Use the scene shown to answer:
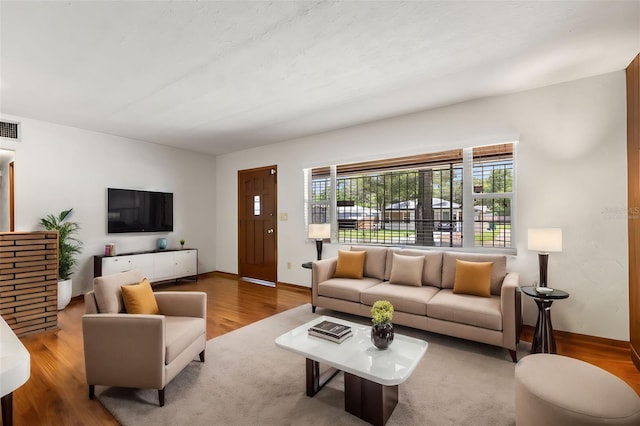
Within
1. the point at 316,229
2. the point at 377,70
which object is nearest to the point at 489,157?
the point at 377,70

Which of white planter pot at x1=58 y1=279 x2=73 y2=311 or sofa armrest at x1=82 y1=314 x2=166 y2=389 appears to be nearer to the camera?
sofa armrest at x1=82 y1=314 x2=166 y2=389

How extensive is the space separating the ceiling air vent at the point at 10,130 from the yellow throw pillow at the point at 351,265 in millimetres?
4772

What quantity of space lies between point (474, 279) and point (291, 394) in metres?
2.15

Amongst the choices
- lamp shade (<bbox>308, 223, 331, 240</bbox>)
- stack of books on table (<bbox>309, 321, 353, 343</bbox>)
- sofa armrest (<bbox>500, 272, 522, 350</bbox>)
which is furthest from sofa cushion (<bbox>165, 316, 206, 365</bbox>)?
sofa armrest (<bbox>500, 272, 522, 350</bbox>)

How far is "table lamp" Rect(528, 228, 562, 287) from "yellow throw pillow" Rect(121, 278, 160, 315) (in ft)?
11.2

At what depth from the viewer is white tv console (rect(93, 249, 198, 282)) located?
476 centimetres

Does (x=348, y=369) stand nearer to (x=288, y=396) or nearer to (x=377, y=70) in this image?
(x=288, y=396)

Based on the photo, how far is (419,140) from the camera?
13.5ft

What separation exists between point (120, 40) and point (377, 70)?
2171 mm

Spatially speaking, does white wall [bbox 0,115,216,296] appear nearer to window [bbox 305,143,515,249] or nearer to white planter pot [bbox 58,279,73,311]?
white planter pot [bbox 58,279,73,311]

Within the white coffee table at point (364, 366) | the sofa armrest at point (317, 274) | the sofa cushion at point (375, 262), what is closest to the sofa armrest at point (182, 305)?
the white coffee table at point (364, 366)

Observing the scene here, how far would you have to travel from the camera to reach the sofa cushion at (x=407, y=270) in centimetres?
360

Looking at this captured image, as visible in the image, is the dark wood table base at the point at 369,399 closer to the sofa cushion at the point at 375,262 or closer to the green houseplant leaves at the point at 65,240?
the sofa cushion at the point at 375,262

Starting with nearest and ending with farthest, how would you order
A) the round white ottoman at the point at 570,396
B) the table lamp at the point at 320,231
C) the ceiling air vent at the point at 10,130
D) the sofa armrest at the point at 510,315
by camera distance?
the round white ottoman at the point at 570,396 → the sofa armrest at the point at 510,315 → the ceiling air vent at the point at 10,130 → the table lamp at the point at 320,231
